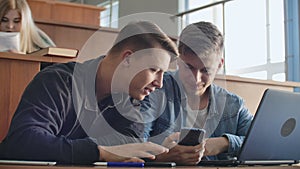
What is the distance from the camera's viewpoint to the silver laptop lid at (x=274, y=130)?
107 centimetres

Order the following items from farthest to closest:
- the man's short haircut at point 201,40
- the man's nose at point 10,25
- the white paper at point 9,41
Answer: the man's nose at point 10,25
the white paper at point 9,41
the man's short haircut at point 201,40

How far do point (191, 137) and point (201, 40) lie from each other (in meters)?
0.37

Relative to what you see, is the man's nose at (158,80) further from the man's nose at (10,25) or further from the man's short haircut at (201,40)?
the man's nose at (10,25)

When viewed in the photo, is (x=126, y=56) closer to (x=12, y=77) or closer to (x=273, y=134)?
(x=273, y=134)

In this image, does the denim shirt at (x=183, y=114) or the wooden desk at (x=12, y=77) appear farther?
the wooden desk at (x=12, y=77)

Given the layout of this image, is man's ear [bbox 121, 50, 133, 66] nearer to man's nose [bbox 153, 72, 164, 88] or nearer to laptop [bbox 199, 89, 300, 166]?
man's nose [bbox 153, 72, 164, 88]

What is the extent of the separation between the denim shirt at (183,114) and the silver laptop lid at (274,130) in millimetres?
150

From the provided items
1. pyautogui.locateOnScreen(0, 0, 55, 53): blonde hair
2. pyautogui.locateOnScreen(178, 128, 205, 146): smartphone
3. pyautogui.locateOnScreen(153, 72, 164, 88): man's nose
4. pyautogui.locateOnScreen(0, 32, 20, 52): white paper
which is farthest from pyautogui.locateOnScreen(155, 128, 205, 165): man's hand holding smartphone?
pyautogui.locateOnScreen(0, 0, 55, 53): blonde hair

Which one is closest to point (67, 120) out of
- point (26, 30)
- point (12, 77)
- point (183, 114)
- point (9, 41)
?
point (183, 114)

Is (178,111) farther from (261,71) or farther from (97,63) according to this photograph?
(261,71)

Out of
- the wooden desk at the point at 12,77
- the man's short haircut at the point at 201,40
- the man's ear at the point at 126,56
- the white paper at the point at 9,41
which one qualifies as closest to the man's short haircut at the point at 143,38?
the man's ear at the point at 126,56

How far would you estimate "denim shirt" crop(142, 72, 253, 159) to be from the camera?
1313mm

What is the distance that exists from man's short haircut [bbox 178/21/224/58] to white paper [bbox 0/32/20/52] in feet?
3.72

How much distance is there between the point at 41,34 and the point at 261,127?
5.62ft
